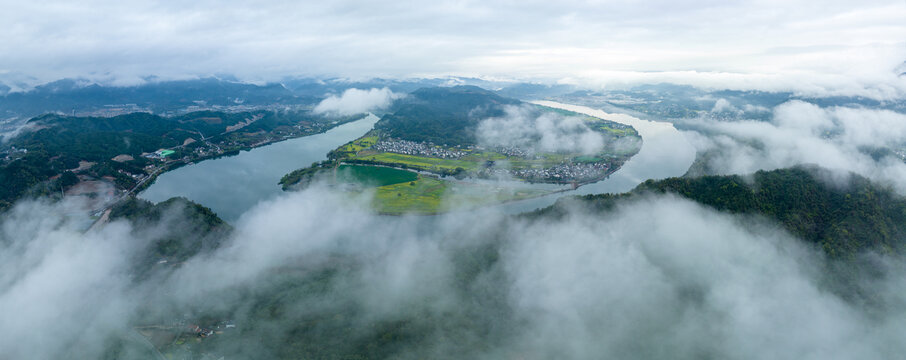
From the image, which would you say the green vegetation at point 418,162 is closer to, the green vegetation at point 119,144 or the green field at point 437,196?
the green field at point 437,196

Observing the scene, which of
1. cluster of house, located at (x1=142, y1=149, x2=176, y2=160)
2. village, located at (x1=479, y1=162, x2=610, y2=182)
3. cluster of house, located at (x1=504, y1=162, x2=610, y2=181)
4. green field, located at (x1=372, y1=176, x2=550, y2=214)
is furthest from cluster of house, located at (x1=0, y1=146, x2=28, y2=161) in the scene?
cluster of house, located at (x1=504, y1=162, x2=610, y2=181)

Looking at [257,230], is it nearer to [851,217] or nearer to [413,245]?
[413,245]

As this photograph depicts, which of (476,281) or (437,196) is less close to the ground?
(437,196)

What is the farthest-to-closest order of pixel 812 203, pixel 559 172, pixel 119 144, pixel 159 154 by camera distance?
pixel 159 154 < pixel 119 144 < pixel 559 172 < pixel 812 203

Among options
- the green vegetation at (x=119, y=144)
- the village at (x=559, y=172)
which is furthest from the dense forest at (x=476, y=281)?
the village at (x=559, y=172)

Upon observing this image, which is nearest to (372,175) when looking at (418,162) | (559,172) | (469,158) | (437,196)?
(418,162)

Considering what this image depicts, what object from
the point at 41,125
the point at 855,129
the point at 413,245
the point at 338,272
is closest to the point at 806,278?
the point at 413,245

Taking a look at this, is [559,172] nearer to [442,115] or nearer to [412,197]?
[412,197]
